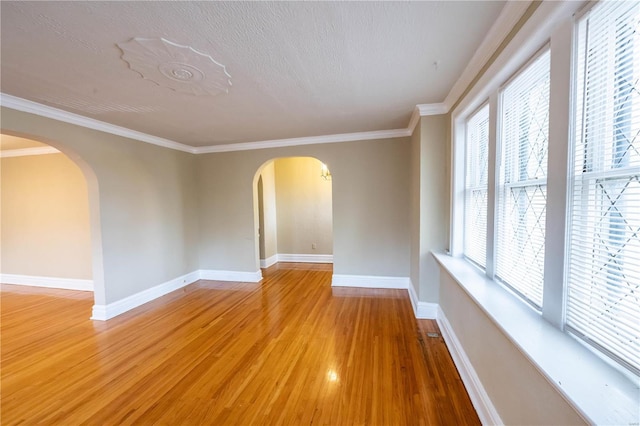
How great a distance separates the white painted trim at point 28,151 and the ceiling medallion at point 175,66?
3.75 meters

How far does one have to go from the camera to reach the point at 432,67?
2031mm

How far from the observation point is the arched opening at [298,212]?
19.2ft

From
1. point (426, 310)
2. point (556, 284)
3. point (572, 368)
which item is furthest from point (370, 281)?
Answer: point (572, 368)

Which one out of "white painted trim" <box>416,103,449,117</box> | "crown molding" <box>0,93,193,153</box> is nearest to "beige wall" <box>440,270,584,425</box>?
"white painted trim" <box>416,103,449,117</box>

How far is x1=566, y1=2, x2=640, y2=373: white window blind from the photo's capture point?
87 centimetres

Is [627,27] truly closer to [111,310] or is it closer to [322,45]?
[322,45]

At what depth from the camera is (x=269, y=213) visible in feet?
19.2

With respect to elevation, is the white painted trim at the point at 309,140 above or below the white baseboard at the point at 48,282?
above

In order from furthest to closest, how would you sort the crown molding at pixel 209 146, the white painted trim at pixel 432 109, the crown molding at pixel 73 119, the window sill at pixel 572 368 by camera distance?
the white painted trim at pixel 432 109 → the crown molding at pixel 209 146 → the crown molding at pixel 73 119 → the window sill at pixel 572 368

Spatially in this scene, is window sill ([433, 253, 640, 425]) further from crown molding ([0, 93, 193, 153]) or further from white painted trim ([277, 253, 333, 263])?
white painted trim ([277, 253, 333, 263])

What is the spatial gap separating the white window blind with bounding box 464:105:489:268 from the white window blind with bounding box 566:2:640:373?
1.02m

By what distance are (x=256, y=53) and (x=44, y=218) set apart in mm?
5209

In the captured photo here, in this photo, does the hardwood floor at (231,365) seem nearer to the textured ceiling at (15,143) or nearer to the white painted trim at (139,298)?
the white painted trim at (139,298)

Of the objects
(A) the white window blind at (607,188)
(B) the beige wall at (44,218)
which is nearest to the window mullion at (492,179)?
(A) the white window blind at (607,188)
